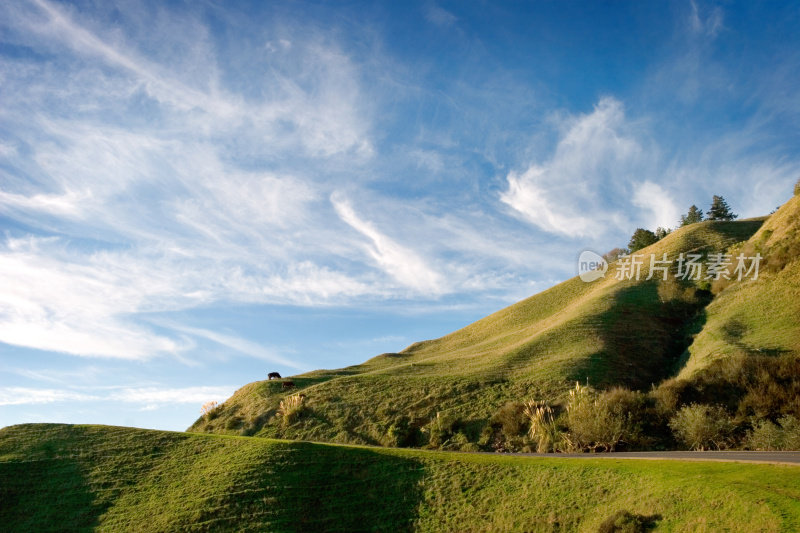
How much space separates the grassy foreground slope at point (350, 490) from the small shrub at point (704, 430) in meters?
10.3

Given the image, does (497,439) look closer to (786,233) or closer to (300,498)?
(300,498)

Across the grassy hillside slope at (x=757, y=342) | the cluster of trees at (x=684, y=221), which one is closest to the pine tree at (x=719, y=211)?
the cluster of trees at (x=684, y=221)

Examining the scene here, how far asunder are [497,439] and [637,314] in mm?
33460

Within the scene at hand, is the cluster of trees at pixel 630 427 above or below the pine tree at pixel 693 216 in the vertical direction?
below

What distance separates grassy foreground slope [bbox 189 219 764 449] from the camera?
41625mm

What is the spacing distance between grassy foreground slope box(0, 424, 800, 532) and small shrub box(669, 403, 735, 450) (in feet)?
33.9

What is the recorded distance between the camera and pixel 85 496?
25.5 m

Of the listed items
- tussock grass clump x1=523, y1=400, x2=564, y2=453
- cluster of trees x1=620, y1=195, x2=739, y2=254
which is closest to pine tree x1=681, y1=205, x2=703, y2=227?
cluster of trees x1=620, y1=195, x2=739, y2=254

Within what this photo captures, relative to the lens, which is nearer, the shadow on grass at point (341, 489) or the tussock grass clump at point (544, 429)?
the shadow on grass at point (341, 489)

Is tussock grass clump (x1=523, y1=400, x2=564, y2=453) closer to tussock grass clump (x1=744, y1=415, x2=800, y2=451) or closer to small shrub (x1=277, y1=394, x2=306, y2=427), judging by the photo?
tussock grass clump (x1=744, y1=415, x2=800, y2=451)

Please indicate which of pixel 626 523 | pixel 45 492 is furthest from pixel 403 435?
pixel 626 523

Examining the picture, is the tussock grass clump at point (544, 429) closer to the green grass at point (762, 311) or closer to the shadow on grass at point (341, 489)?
the shadow on grass at point (341, 489)

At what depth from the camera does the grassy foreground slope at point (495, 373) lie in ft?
137

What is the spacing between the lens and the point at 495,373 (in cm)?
4812
